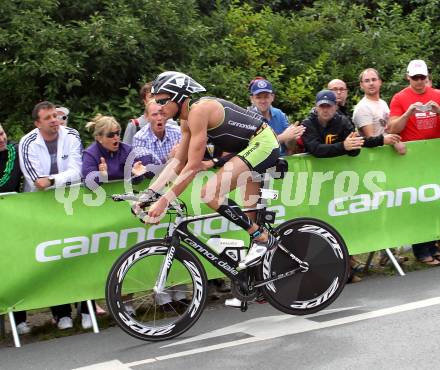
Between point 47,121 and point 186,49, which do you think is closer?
point 47,121

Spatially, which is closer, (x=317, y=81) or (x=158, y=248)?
(x=158, y=248)

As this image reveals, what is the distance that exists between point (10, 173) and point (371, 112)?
3862mm

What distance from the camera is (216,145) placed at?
23.1 feet

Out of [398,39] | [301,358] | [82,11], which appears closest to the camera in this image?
[301,358]

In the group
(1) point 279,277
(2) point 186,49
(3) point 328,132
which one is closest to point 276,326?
(1) point 279,277

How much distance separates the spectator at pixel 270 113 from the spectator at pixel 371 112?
881 millimetres

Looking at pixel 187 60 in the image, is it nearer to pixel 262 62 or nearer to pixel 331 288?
pixel 262 62

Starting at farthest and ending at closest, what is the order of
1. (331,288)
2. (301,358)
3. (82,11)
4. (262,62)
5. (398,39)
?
(398,39) < (262,62) < (82,11) < (331,288) < (301,358)

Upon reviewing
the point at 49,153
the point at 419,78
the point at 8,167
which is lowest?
the point at 8,167

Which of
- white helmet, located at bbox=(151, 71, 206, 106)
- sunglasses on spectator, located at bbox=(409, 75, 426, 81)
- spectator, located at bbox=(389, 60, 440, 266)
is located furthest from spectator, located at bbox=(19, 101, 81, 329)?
sunglasses on spectator, located at bbox=(409, 75, 426, 81)

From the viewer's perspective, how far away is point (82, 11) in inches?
483

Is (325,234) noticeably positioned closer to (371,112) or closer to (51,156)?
(371,112)

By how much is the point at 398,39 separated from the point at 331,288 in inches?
313

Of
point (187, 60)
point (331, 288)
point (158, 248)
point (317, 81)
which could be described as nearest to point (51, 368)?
point (158, 248)
